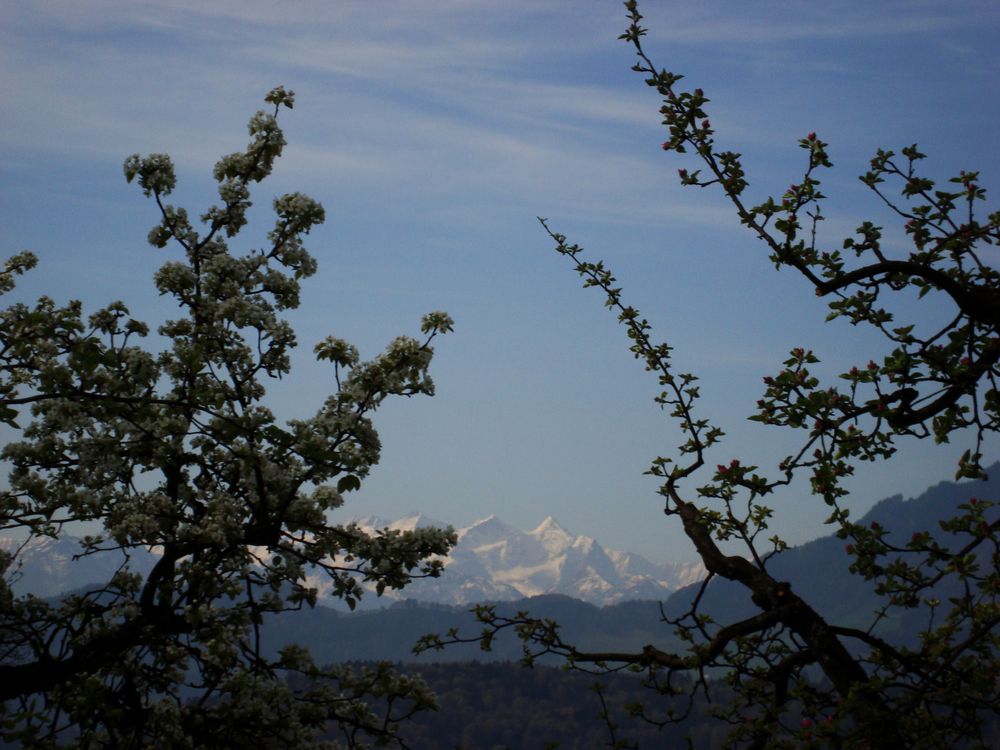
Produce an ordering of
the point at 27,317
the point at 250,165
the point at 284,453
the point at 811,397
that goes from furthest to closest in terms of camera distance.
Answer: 1. the point at 250,165
2. the point at 284,453
3. the point at 811,397
4. the point at 27,317

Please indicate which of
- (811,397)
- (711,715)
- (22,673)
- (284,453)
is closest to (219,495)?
(284,453)

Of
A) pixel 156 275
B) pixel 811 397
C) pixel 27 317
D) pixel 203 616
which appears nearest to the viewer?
pixel 27 317

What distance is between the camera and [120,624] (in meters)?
15.0

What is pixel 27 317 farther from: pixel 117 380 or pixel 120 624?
pixel 120 624

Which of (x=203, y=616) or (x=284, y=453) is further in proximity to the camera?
(x=284, y=453)

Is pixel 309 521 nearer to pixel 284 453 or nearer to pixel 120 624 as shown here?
pixel 284 453

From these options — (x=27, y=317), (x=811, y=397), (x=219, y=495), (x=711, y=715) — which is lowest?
(x=711, y=715)

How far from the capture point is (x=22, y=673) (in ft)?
47.3

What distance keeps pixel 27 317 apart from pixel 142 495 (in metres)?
6.00

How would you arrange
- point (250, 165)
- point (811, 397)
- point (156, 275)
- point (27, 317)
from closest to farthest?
point (27, 317)
point (811, 397)
point (156, 275)
point (250, 165)

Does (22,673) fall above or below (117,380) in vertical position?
Result: below

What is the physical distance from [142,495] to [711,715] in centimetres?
990

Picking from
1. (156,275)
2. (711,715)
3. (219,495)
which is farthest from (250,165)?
(711,715)

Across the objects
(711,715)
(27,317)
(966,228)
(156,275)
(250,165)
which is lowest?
(711,715)
